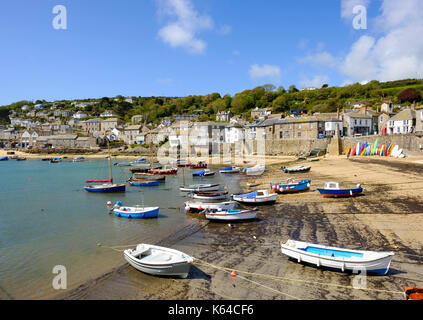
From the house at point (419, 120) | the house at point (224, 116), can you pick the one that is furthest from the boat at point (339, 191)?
the house at point (224, 116)

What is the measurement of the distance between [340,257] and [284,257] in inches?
111

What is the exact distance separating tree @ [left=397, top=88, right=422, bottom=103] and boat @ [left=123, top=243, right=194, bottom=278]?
4072 inches

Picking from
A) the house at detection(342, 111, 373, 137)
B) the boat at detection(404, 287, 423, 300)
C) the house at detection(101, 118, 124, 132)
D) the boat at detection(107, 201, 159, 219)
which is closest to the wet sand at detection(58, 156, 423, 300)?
the boat at detection(404, 287, 423, 300)

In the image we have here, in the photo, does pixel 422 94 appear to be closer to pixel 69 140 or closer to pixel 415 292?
pixel 415 292

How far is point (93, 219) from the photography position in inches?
907

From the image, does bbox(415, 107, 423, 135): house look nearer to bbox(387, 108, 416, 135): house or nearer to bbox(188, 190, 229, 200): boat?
bbox(387, 108, 416, 135): house

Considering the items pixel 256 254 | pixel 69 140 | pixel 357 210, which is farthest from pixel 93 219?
pixel 69 140

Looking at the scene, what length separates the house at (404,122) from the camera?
52.6m

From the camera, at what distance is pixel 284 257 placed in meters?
13.3

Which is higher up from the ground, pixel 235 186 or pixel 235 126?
pixel 235 126

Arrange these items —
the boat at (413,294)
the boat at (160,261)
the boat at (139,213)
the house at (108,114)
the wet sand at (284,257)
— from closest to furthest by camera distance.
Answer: the boat at (413,294)
the wet sand at (284,257)
the boat at (160,261)
the boat at (139,213)
the house at (108,114)

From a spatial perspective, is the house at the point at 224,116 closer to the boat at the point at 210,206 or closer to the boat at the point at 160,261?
the boat at the point at 210,206

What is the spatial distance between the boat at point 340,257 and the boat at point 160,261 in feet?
15.8

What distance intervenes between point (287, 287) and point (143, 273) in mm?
6615
